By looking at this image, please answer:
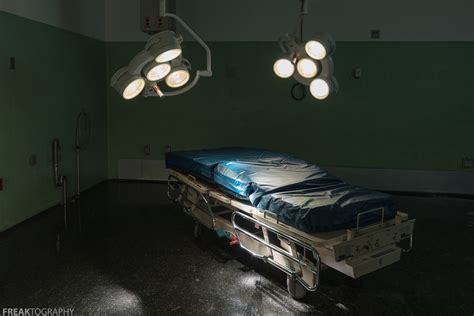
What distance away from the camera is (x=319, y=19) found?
600 cm

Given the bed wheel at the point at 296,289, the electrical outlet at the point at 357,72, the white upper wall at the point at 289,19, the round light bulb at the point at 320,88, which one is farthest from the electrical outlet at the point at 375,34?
A: the bed wheel at the point at 296,289

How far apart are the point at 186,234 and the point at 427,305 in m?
2.36

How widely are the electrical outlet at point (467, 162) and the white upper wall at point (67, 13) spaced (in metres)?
5.71

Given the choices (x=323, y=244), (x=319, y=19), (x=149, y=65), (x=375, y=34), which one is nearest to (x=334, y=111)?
(x=375, y=34)

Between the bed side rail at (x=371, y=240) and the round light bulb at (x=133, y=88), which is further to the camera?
the round light bulb at (x=133, y=88)

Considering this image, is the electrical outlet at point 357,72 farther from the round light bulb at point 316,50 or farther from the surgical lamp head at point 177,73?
the surgical lamp head at point 177,73

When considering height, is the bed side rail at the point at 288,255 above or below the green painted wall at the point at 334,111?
below

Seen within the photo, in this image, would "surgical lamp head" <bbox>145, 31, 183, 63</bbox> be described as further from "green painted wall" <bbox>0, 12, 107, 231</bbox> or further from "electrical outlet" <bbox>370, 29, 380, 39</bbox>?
"electrical outlet" <bbox>370, 29, 380, 39</bbox>

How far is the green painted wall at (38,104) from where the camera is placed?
13.6 ft

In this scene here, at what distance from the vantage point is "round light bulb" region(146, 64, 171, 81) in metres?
3.04

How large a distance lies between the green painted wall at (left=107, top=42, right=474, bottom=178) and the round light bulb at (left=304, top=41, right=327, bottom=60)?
294cm

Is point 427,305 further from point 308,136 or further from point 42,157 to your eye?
point 42,157

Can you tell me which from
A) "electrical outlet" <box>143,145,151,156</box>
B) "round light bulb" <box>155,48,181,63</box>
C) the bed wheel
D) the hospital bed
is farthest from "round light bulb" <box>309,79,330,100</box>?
"electrical outlet" <box>143,145,151,156</box>

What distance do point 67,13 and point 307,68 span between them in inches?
135
